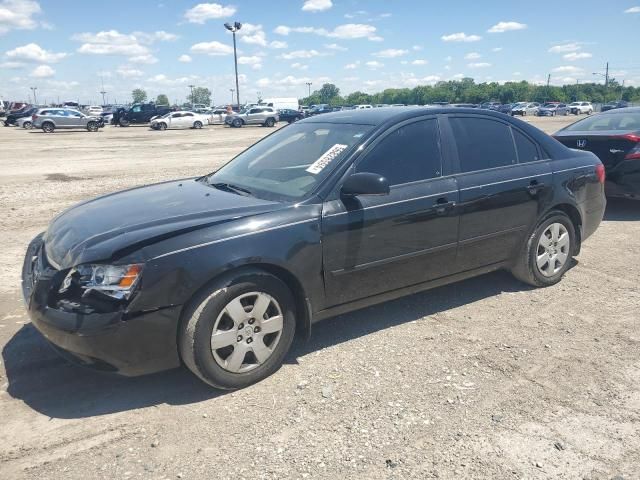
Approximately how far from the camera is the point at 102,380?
3.43 metres

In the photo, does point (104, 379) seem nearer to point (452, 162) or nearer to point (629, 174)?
point (452, 162)

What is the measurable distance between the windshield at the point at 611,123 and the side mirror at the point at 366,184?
594 centimetres

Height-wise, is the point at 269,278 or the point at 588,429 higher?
the point at 269,278

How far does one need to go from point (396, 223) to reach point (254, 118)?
40.1m

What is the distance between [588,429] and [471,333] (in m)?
1.27

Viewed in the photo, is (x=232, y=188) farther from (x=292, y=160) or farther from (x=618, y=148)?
(x=618, y=148)

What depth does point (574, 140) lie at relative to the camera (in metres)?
7.84

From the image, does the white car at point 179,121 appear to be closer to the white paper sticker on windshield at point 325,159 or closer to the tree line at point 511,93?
the white paper sticker on windshield at point 325,159

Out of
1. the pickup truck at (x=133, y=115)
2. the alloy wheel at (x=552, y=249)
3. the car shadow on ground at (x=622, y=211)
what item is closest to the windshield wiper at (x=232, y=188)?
the alloy wheel at (x=552, y=249)

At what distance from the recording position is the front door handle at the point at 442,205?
13.2 feet

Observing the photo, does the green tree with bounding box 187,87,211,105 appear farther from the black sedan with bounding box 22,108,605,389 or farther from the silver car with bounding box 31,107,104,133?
the black sedan with bounding box 22,108,605,389

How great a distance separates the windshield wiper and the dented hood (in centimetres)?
6

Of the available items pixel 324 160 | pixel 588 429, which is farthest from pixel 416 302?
pixel 588 429

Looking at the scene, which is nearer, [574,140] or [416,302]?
[416,302]
